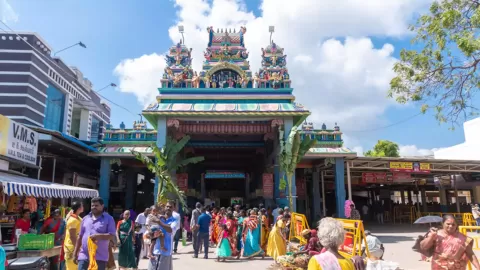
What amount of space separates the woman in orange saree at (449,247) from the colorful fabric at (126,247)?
608 cm

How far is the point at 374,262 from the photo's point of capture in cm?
635

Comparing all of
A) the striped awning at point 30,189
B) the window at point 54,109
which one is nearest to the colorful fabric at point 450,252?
the striped awning at point 30,189

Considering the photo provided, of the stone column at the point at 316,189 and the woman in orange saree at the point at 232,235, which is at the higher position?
the stone column at the point at 316,189

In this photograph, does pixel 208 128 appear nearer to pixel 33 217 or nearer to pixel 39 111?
pixel 33 217

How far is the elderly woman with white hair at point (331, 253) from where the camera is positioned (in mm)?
2689

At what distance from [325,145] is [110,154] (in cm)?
1127

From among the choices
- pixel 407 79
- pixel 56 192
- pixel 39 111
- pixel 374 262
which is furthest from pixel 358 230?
pixel 39 111

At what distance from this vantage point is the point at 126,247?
776cm

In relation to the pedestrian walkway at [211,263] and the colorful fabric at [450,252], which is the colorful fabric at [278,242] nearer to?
the pedestrian walkway at [211,263]

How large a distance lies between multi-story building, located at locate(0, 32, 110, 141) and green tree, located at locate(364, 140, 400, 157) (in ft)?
116

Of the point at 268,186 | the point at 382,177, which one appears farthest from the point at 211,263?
the point at 382,177

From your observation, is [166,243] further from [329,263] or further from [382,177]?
[382,177]

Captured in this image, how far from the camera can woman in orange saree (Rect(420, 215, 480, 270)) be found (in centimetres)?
423

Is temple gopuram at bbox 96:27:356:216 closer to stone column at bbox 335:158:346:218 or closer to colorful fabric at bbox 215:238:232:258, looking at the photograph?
stone column at bbox 335:158:346:218
